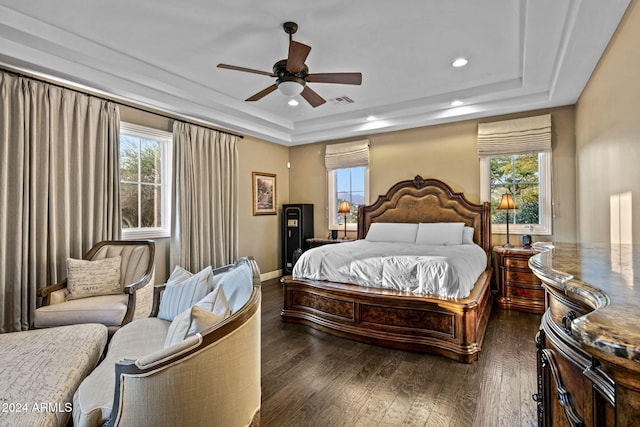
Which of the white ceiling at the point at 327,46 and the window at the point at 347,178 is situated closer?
the white ceiling at the point at 327,46

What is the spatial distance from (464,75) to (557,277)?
3.62 m

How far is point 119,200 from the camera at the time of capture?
12.4ft

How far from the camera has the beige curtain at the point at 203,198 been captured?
4.42 metres

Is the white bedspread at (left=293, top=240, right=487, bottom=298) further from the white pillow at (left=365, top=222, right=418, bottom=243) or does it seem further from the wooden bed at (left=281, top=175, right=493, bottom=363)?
the white pillow at (left=365, top=222, right=418, bottom=243)

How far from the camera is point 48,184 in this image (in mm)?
3227

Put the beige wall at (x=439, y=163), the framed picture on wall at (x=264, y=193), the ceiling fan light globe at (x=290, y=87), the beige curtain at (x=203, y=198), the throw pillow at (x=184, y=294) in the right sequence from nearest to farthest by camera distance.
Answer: the throw pillow at (x=184, y=294), the ceiling fan light globe at (x=290, y=87), the beige wall at (x=439, y=163), the beige curtain at (x=203, y=198), the framed picture on wall at (x=264, y=193)

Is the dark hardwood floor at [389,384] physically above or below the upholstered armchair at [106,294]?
below

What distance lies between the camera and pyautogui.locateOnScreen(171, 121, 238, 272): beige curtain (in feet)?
14.5

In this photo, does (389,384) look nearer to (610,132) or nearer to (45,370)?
(45,370)

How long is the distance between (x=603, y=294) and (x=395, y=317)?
95.0 inches

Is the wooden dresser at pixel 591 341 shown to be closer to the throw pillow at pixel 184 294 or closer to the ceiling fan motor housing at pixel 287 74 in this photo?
the throw pillow at pixel 184 294


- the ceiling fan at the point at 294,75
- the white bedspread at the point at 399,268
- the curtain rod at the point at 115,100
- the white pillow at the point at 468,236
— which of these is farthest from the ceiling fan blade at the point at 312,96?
the white pillow at the point at 468,236

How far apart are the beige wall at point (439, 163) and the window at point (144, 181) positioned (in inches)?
109

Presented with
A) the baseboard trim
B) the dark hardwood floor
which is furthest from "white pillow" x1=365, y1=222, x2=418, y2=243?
the baseboard trim
